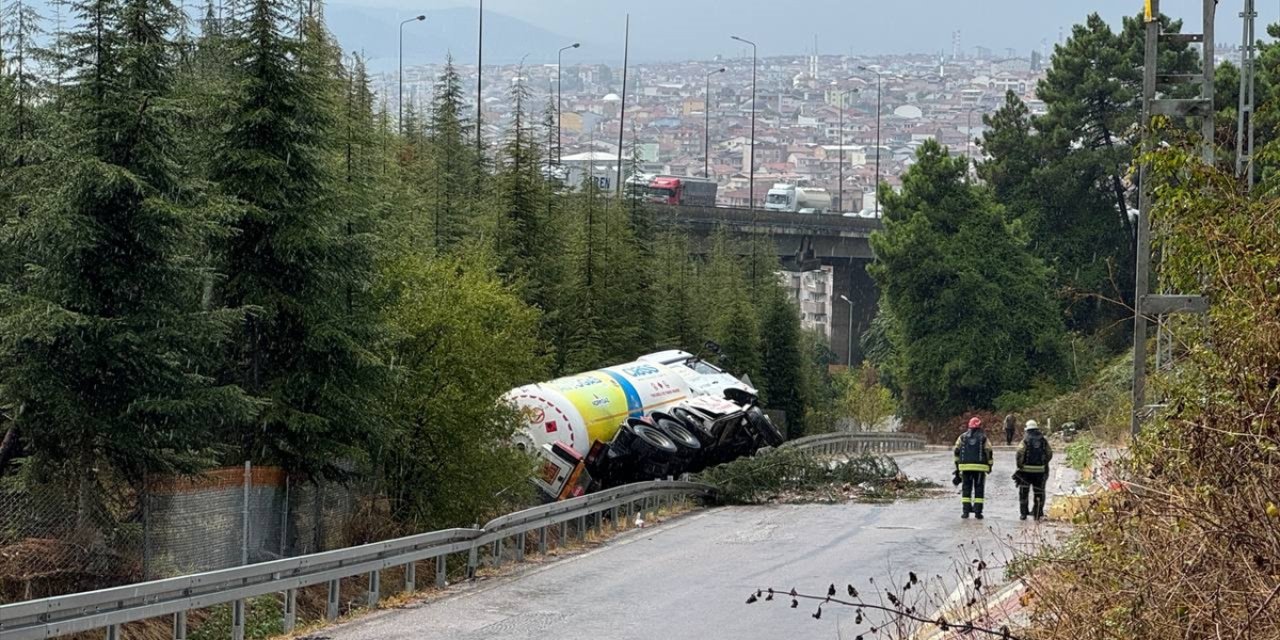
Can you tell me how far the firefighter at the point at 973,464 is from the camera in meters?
26.8

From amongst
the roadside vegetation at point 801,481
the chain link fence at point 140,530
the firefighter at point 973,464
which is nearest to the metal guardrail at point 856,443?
the roadside vegetation at point 801,481

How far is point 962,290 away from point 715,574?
59.8 m

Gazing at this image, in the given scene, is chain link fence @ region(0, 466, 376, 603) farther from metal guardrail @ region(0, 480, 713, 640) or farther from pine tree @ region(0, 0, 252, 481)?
metal guardrail @ region(0, 480, 713, 640)

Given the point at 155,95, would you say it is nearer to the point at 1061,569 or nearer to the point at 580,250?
the point at 1061,569

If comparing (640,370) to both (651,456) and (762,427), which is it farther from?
(651,456)

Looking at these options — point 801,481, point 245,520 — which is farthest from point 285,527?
point 801,481

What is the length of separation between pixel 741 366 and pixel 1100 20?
85.2 feet

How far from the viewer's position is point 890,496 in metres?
32.6

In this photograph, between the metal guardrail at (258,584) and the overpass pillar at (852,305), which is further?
the overpass pillar at (852,305)

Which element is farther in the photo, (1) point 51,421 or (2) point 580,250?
(2) point 580,250

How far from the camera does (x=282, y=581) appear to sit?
16.1 meters

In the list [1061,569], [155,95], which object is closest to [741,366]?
[155,95]

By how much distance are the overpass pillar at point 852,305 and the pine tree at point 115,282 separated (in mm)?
105269

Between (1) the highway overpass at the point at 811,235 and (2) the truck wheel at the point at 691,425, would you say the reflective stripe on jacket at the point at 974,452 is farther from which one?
(1) the highway overpass at the point at 811,235
